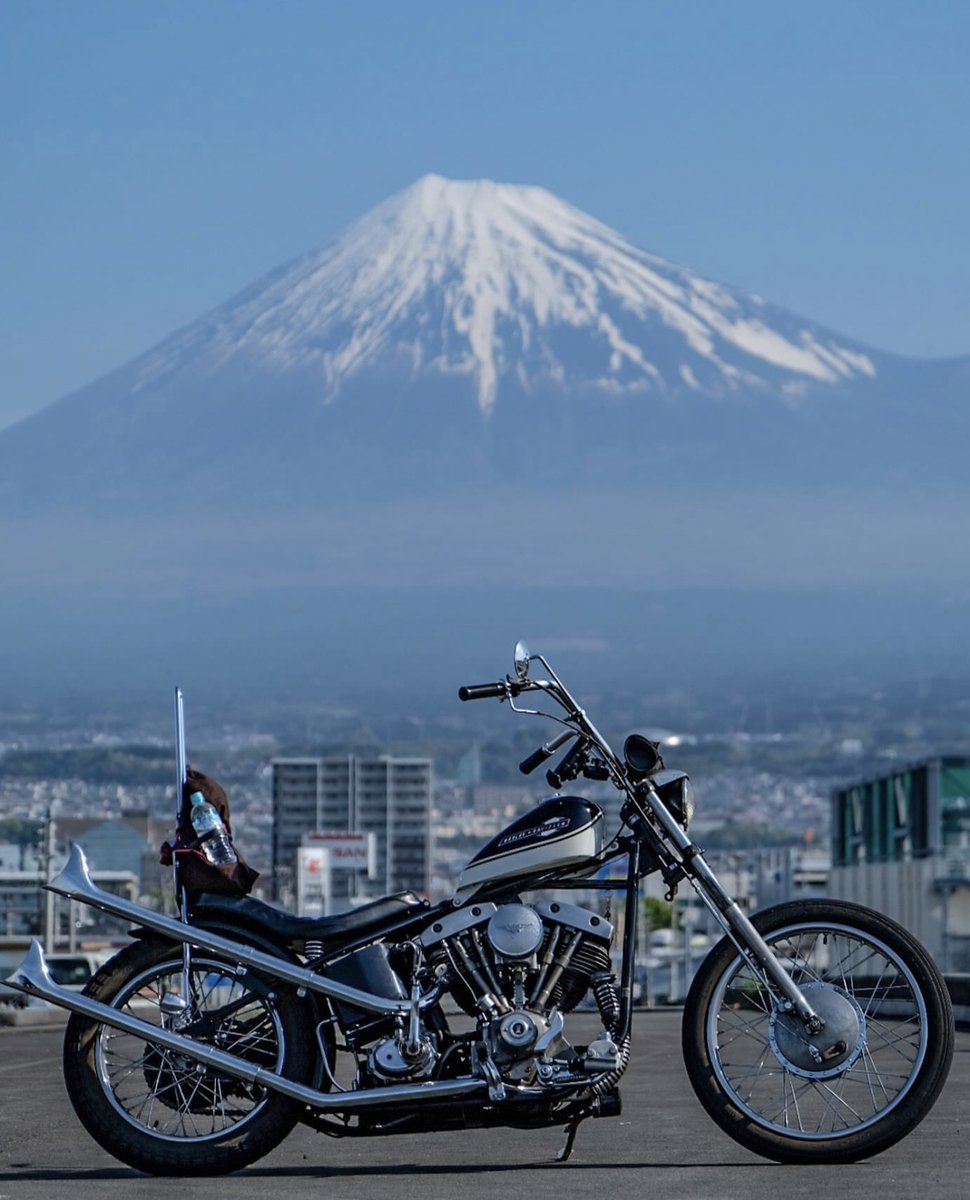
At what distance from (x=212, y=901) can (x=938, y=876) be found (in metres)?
65.3

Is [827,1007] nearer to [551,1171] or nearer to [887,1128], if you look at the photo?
[887,1128]

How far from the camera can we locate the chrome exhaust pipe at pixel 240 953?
759 centimetres

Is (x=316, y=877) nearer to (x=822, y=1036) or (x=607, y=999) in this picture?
(x=822, y=1036)

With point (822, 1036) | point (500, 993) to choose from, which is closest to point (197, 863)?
point (500, 993)

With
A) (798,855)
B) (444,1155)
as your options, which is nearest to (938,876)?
(444,1155)

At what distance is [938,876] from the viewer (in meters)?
71.3

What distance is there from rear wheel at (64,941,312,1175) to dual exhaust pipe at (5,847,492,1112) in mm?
60

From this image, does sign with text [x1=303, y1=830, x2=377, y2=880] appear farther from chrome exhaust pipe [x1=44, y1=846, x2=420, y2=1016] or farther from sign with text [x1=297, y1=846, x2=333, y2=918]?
chrome exhaust pipe [x1=44, y1=846, x2=420, y2=1016]

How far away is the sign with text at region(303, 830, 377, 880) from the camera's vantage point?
493ft

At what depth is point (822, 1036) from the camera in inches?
305

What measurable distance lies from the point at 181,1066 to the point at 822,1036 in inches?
77.8

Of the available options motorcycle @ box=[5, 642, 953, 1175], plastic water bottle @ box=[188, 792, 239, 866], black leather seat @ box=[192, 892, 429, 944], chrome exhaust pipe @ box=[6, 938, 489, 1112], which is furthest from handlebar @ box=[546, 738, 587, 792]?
plastic water bottle @ box=[188, 792, 239, 866]

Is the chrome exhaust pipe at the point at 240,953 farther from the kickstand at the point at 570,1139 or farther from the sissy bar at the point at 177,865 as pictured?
the kickstand at the point at 570,1139

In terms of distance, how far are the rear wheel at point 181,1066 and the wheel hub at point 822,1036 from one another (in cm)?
146
